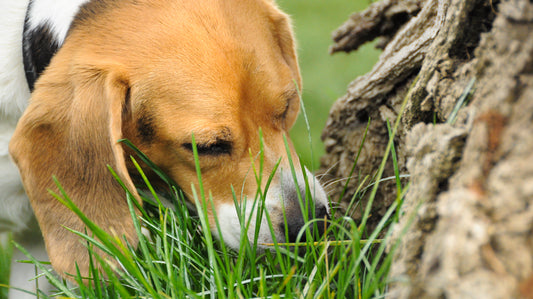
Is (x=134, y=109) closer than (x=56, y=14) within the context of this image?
Yes

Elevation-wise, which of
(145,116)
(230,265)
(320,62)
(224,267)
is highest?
(145,116)

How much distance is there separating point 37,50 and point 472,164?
207 centimetres

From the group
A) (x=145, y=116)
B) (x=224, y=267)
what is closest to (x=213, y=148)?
(x=145, y=116)

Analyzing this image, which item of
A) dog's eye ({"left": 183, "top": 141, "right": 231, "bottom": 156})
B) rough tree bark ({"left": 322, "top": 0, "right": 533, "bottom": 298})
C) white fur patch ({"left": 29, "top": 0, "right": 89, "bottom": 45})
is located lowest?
dog's eye ({"left": 183, "top": 141, "right": 231, "bottom": 156})

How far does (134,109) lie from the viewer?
2.19 m

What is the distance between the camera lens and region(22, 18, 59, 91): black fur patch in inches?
89.7

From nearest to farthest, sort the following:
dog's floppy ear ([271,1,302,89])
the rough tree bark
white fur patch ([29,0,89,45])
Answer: the rough tree bark → white fur patch ([29,0,89,45]) → dog's floppy ear ([271,1,302,89])

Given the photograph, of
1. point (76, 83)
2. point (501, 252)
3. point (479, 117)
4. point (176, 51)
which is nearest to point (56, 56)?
point (76, 83)

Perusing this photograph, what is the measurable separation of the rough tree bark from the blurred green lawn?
2.18 m

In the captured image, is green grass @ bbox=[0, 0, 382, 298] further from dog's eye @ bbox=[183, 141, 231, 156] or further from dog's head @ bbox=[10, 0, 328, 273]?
dog's eye @ bbox=[183, 141, 231, 156]

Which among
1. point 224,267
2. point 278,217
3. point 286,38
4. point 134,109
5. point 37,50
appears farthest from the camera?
point 286,38

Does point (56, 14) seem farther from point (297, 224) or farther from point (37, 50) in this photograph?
point (297, 224)

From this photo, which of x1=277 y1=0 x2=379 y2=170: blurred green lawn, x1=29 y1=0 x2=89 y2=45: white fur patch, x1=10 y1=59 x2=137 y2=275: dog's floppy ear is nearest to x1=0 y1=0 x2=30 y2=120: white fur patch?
x1=29 y1=0 x2=89 y2=45: white fur patch

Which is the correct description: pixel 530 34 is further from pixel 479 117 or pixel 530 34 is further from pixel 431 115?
pixel 431 115
